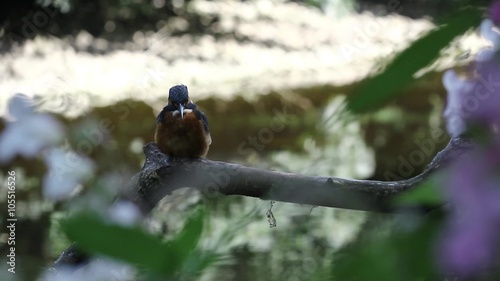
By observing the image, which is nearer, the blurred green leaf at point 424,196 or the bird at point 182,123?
the blurred green leaf at point 424,196

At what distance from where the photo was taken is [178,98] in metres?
1.35

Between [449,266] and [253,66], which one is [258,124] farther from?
[449,266]

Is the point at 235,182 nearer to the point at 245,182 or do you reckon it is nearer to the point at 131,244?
the point at 245,182

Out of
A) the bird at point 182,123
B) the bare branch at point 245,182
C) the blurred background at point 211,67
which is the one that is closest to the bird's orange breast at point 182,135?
the bird at point 182,123

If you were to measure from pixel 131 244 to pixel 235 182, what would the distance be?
447mm

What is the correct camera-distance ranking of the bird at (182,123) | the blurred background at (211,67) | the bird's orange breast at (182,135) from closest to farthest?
the bird's orange breast at (182,135), the bird at (182,123), the blurred background at (211,67)

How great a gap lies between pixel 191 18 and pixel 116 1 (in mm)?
562

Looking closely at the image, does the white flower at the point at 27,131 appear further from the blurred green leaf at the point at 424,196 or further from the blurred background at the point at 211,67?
the blurred background at the point at 211,67

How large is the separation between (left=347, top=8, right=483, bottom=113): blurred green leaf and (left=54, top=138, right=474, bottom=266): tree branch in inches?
2.3

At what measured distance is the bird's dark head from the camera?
4.40ft

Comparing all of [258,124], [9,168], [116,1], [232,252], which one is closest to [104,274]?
[232,252]

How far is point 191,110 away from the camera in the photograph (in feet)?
4.49

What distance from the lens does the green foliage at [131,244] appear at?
13 centimetres

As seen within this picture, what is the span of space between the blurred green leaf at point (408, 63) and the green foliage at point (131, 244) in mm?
43
